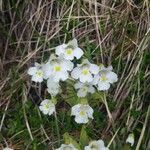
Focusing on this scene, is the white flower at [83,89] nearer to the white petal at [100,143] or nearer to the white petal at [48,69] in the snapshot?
the white petal at [48,69]

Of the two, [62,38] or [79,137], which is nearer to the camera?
[79,137]

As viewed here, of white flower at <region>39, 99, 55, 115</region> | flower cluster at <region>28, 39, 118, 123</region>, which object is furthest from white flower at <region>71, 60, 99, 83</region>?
white flower at <region>39, 99, 55, 115</region>

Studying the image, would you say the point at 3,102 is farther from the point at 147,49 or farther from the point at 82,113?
the point at 147,49

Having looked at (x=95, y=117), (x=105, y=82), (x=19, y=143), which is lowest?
(x=19, y=143)

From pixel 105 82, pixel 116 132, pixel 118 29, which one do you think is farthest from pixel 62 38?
pixel 116 132

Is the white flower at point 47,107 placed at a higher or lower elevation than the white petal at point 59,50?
lower

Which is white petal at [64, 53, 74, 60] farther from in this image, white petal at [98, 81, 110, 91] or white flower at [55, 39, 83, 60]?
white petal at [98, 81, 110, 91]

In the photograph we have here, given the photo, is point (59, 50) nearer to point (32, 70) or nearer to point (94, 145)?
point (32, 70)

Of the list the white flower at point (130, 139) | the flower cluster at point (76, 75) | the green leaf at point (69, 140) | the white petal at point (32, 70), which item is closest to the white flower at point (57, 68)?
the flower cluster at point (76, 75)
